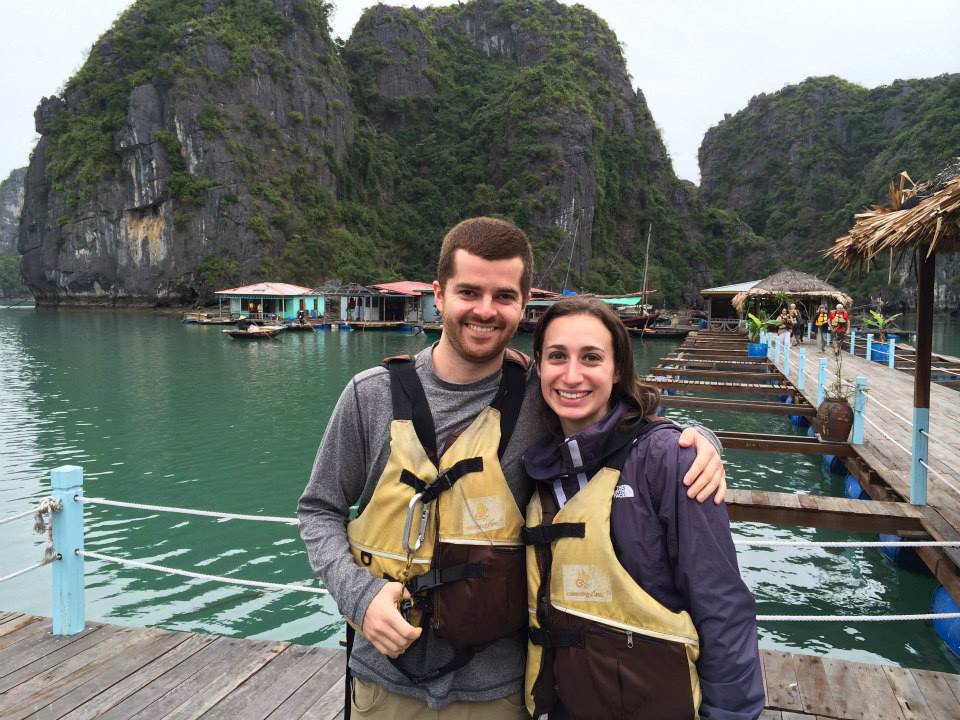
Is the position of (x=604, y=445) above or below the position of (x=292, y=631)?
above

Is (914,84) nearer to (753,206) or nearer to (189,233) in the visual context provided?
(753,206)

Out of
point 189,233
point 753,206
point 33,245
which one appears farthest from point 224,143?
point 753,206

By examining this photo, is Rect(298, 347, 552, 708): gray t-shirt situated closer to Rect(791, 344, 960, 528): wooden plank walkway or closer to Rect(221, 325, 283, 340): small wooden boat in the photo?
Rect(791, 344, 960, 528): wooden plank walkway

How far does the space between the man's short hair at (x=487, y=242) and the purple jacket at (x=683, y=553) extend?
53 centimetres

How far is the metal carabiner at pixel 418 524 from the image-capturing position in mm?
1669

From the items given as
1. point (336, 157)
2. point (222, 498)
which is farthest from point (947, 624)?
point (336, 157)

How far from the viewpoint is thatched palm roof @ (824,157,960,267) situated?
4.47 meters

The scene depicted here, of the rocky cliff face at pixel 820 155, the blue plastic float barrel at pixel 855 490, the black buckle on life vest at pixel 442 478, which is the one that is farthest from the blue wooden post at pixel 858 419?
the rocky cliff face at pixel 820 155

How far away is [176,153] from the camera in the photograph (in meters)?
61.0

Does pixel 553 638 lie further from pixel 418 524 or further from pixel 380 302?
pixel 380 302

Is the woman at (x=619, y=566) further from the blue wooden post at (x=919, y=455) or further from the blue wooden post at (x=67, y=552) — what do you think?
the blue wooden post at (x=919, y=455)

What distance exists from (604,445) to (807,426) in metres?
14.7

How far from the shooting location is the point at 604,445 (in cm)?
172

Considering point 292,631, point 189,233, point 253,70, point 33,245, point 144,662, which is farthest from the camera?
point 33,245
